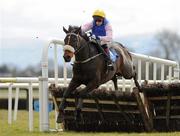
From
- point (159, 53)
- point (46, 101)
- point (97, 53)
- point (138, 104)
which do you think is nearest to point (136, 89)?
point (138, 104)

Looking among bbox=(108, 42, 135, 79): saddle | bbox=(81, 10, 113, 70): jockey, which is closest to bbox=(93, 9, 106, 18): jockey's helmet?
bbox=(81, 10, 113, 70): jockey

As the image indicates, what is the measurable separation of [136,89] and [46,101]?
196 cm

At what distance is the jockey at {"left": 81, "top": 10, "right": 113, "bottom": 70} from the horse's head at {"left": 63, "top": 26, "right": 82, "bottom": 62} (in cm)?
55

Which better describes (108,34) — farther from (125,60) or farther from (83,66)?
(125,60)

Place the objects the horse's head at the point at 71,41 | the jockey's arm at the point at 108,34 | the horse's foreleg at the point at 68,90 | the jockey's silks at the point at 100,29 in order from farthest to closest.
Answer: the jockey's silks at the point at 100,29, the jockey's arm at the point at 108,34, the horse's foreleg at the point at 68,90, the horse's head at the point at 71,41

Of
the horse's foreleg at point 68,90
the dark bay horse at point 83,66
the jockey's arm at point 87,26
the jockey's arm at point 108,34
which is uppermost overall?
the jockey's arm at point 87,26

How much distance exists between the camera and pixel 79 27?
1015 centimetres

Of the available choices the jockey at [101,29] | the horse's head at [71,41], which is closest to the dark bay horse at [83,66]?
the horse's head at [71,41]

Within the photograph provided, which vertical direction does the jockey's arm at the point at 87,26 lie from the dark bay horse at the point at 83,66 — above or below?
above

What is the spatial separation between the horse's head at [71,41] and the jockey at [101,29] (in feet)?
1.80

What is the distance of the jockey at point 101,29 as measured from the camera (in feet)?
34.6

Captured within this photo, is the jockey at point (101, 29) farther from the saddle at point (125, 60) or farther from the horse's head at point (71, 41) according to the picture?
the saddle at point (125, 60)

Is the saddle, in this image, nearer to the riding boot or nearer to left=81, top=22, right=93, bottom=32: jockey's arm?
the riding boot

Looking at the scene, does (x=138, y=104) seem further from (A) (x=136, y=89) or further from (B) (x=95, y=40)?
(B) (x=95, y=40)
